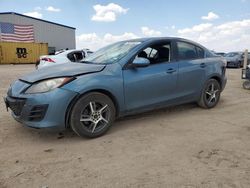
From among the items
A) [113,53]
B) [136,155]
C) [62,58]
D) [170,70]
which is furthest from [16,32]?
[136,155]

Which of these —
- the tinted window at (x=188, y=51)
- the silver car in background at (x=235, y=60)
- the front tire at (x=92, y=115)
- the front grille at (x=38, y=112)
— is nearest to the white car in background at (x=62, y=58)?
the tinted window at (x=188, y=51)

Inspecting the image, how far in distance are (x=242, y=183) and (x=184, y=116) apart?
2.53m

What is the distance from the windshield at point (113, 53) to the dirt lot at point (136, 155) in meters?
1.15

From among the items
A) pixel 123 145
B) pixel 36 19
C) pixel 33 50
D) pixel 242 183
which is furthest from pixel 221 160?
pixel 36 19

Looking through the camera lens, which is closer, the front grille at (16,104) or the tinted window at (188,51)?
the front grille at (16,104)

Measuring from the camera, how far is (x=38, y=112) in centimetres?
367

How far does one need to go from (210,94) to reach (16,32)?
3421 cm

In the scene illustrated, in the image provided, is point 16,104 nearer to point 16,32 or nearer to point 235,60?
point 235,60

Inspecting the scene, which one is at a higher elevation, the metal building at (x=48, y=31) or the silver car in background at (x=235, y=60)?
the metal building at (x=48, y=31)

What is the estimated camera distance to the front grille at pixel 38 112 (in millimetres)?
3656

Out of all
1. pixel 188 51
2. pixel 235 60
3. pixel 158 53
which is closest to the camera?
pixel 158 53

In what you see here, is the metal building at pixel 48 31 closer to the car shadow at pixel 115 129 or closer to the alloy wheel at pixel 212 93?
the car shadow at pixel 115 129

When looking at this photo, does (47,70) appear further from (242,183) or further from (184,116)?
(242,183)

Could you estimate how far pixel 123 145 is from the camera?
3.78 metres
